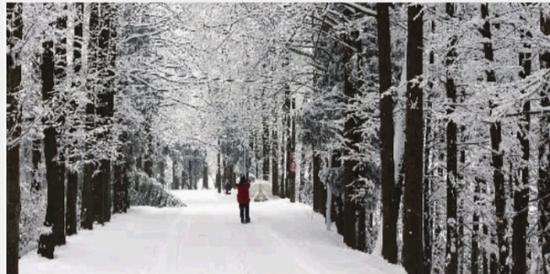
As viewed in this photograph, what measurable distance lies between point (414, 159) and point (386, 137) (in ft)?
6.88

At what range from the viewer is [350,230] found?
23.9 m

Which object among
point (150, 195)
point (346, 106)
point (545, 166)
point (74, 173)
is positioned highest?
point (346, 106)

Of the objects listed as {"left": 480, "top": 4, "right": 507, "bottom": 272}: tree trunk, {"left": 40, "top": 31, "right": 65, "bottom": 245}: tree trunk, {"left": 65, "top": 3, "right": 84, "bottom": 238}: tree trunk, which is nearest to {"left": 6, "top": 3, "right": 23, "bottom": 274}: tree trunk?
{"left": 40, "top": 31, "right": 65, "bottom": 245}: tree trunk

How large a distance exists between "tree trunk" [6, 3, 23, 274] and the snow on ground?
2.84m

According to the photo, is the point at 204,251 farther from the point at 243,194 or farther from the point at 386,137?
the point at 243,194

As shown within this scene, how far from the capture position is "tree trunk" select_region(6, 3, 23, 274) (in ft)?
38.5

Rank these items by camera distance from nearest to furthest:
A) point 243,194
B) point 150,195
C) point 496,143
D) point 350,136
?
1. point 496,143
2. point 350,136
3. point 243,194
4. point 150,195

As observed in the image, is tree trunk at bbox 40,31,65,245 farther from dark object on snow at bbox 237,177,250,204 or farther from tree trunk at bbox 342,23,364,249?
dark object on snow at bbox 237,177,250,204

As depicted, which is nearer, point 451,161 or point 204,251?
point 204,251

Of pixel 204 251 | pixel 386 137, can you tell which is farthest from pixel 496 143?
pixel 204 251

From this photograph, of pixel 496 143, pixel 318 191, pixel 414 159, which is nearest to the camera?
pixel 414 159

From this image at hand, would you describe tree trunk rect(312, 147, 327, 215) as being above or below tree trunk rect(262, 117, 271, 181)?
below

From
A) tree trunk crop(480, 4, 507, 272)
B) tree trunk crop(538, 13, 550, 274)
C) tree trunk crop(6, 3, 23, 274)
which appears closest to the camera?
tree trunk crop(6, 3, 23, 274)

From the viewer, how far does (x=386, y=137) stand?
1827 centimetres
